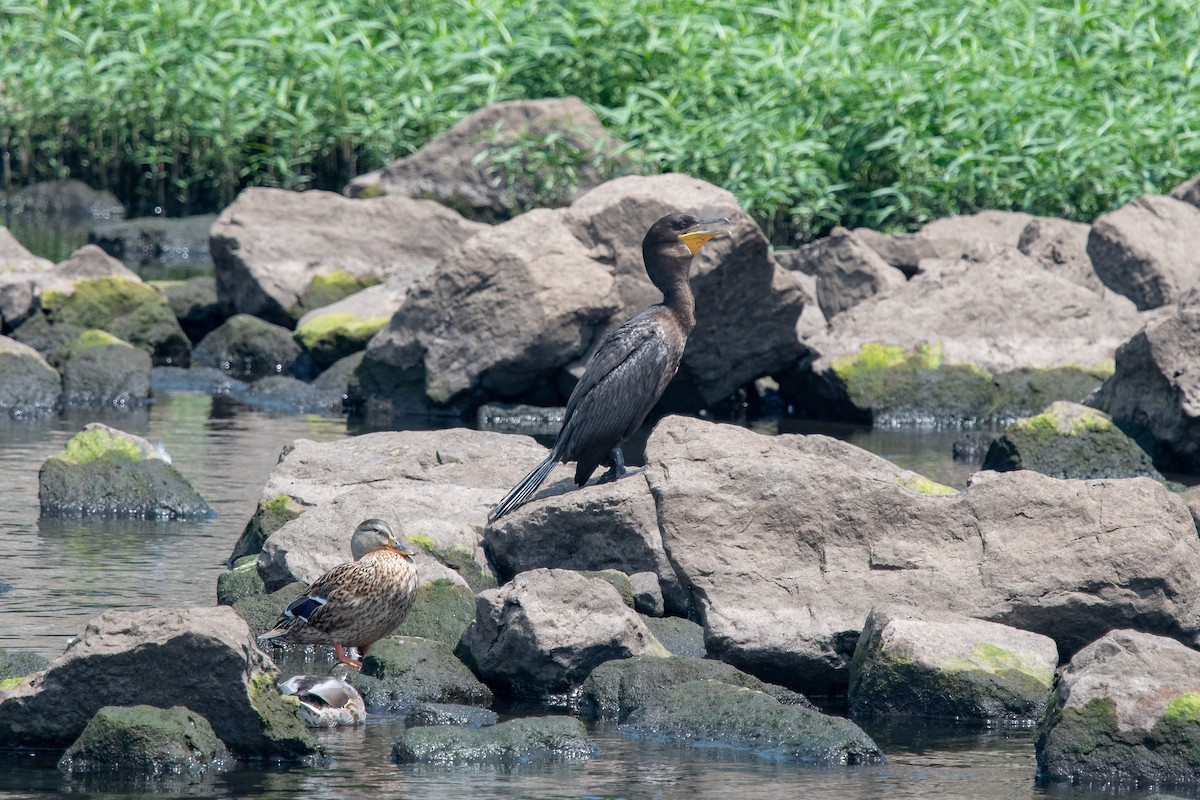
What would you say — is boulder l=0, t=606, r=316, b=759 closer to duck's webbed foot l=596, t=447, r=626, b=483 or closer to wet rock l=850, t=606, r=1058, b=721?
wet rock l=850, t=606, r=1058, b=721

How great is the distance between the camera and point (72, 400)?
16.1m

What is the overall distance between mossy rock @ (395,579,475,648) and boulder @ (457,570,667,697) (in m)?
0.51

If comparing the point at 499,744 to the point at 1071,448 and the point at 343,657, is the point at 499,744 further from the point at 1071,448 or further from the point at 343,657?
the point at 1071,448

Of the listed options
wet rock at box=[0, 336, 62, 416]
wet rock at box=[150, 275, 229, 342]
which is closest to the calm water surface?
wet rock at box=[0, 336, 62, 416]

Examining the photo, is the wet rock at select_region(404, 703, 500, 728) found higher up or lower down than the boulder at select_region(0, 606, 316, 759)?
lower down

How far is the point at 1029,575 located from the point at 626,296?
26.0ft

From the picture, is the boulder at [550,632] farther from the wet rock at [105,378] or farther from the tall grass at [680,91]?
the tall grass at [680,91]

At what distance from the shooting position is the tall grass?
69.8 feet

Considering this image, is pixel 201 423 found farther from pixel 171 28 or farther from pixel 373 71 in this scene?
pixel 171 28

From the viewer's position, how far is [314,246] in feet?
62.0

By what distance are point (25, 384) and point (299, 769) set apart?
390 inches

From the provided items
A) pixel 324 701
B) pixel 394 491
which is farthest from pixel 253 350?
pixel 324 701

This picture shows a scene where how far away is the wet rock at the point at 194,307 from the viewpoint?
1906 cm

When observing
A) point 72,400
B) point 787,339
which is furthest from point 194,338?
point 787,339
